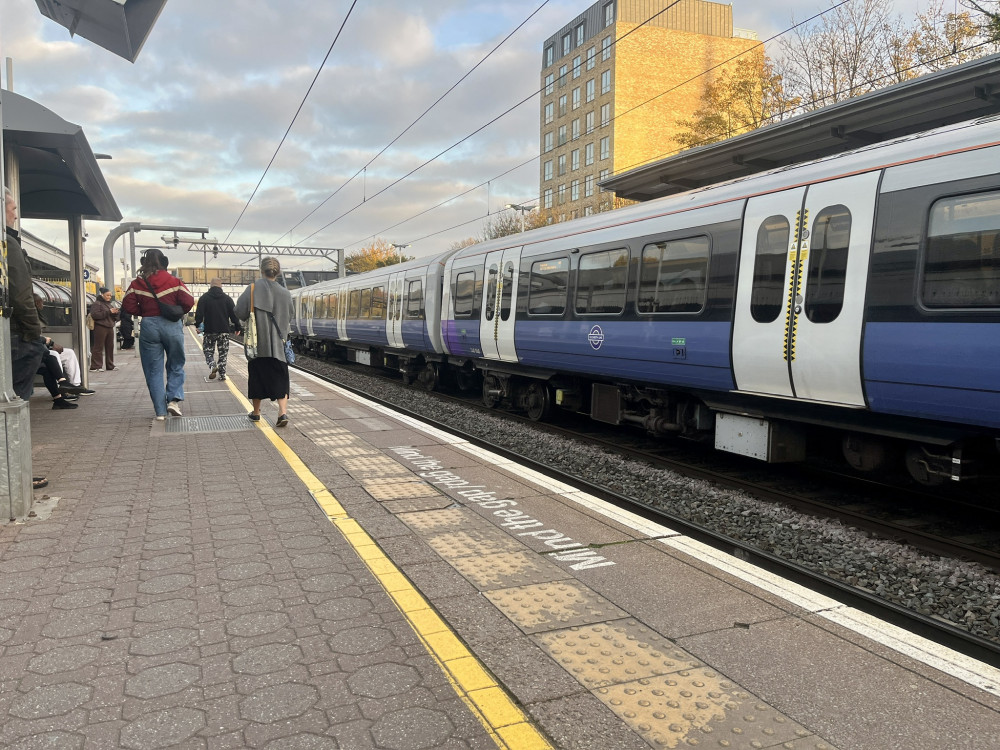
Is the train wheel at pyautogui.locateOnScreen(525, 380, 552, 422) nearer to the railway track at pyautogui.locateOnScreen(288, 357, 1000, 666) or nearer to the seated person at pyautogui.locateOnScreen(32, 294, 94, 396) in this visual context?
the railway track at pyautogui.locateOnScreen(288, 357, 1000, 666)

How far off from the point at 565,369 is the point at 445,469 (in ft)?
12.4

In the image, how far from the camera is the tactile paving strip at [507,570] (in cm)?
368

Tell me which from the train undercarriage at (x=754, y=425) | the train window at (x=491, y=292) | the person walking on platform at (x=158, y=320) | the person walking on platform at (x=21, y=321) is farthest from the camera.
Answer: the train window at (x=491, y=292)

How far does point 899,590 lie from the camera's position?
14.0 feet

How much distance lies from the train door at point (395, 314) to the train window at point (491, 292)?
480cm

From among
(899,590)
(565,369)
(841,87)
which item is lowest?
A: (899,590)

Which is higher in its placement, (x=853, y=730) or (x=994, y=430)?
(x=994, y=430)

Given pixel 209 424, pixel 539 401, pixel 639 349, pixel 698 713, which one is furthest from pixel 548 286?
pixel 698 713

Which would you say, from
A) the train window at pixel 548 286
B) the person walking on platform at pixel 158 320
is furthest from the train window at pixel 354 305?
the person walking on platform at pixel 158 320

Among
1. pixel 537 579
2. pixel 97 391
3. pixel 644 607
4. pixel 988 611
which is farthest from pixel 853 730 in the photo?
pixel 97 391

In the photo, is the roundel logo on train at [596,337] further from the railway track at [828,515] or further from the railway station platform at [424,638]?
the railway station platform at [424,638]

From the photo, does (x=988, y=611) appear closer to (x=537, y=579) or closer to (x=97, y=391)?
(x=537, y=579)

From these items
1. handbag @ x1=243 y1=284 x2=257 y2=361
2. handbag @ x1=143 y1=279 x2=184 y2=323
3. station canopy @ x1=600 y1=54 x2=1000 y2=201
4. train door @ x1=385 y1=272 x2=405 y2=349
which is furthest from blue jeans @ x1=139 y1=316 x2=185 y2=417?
train door @ x1=385 y1=272 x2=405 y2=349

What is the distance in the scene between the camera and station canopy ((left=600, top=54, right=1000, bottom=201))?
263 inches
